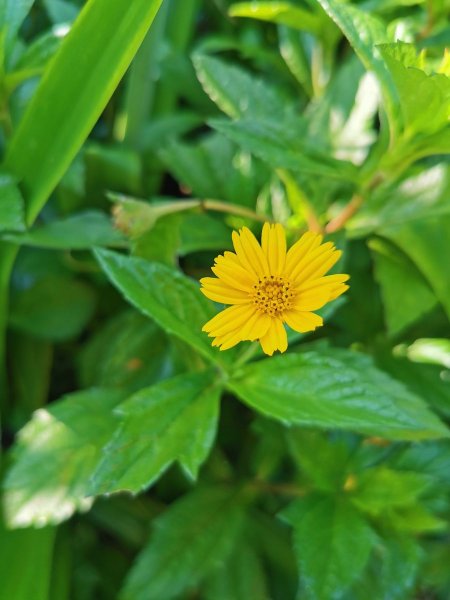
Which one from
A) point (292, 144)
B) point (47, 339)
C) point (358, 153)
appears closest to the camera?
point (292, 144)

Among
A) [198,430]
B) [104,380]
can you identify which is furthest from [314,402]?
[104,380]

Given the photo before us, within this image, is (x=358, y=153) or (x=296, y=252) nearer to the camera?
(x=296, y=252)

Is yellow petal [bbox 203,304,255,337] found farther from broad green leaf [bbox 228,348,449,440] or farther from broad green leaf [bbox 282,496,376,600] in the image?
broad green leaf [bbox 282,496,376,600]

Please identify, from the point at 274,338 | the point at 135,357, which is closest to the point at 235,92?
the point at 135,357

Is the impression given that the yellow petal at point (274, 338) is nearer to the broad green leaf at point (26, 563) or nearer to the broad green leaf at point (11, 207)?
the broad green leaf at point (11, 207)

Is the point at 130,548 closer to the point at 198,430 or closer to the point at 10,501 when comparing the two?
the point at 10,501
